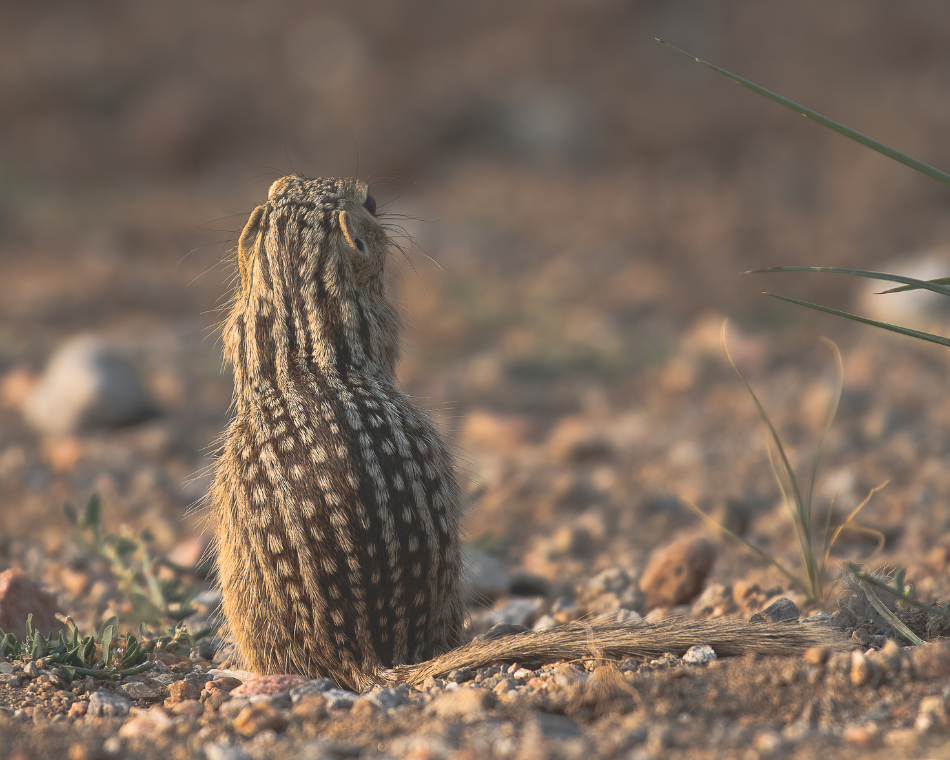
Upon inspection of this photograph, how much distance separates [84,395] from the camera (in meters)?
6.36

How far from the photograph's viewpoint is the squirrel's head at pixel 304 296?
3.20 m

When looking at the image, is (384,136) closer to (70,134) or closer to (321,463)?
(70,134)

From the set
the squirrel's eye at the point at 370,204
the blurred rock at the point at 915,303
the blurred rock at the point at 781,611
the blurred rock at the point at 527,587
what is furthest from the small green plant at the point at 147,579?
the blurred rock at the point at 915,303

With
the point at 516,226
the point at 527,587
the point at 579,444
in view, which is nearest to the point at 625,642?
the point at 527,587

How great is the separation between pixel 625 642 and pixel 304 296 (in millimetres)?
1473

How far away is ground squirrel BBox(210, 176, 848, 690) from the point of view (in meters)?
2.84

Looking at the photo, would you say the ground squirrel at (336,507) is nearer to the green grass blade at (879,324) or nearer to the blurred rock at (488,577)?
the green grass blade at (879,324)

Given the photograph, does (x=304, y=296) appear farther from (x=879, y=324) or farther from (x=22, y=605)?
(x=879, y=324)

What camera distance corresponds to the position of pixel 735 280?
928cm

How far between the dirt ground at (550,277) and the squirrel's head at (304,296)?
52 centimetres

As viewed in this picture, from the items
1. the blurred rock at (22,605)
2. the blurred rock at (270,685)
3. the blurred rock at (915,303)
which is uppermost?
the blurred rock at (915,303)

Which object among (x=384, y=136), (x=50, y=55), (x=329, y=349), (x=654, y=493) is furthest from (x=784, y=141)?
Result: (x=329, y=349)

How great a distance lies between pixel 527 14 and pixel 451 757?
46.5 feet

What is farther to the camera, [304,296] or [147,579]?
[147,579]
